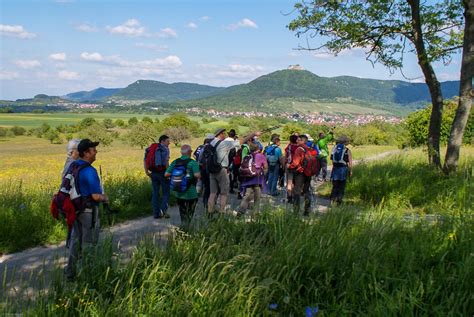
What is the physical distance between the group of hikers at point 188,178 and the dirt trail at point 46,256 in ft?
1.02

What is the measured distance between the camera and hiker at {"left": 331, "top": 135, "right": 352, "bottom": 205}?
384 inches

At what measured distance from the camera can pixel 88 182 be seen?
16.5ft

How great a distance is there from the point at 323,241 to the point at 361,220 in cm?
108

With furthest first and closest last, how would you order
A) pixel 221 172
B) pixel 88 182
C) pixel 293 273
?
1. pixel 221 172
2. pixel 88 182
3. pixel 293 273

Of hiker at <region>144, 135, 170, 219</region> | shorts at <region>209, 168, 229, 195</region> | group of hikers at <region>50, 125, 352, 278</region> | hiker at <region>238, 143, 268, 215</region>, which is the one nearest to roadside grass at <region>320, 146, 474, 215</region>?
group of hikers at <region>50, 125, 352, 278</region>

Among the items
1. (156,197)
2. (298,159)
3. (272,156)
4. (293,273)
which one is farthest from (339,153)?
(293,273)

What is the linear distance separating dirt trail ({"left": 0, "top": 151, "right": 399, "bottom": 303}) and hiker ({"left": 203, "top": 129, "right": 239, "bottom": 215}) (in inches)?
38.8

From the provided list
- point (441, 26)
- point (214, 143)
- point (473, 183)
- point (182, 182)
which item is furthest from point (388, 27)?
point (182, 182)

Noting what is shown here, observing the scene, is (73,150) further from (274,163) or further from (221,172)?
(274,163)

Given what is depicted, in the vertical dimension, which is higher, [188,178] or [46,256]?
[188,178]

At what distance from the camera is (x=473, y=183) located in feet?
26.0

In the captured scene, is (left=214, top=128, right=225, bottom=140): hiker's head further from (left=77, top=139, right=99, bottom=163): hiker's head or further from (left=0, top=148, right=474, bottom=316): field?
(left=77, top=139, right=99, bottom=163): hiker's head

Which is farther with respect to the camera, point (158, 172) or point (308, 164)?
point (158, 172)

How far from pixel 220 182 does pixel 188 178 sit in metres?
1.38
